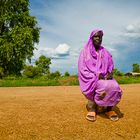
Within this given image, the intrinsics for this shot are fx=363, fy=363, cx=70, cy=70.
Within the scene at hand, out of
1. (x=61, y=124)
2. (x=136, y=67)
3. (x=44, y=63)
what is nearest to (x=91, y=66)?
(x=61, y=124)

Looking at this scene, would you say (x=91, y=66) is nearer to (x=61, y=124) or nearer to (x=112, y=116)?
(x=112, y=116)

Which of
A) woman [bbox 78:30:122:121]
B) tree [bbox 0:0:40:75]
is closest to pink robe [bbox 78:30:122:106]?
woman [bbox 78:30:122:121]

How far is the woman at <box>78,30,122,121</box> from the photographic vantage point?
26.7 ft

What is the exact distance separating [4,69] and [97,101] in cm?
2960

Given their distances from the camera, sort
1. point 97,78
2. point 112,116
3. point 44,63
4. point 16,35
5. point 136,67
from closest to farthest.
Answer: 1. point 97,78
2. point 112,116
3. point 16,35
4. point 44,63
5. point 136,67

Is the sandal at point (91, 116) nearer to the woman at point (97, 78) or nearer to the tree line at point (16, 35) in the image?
the woman at point (97, 78)

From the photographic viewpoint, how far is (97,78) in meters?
8.23

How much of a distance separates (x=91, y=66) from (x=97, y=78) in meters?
0.35

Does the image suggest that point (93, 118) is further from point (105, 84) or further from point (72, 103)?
point (72, 103)

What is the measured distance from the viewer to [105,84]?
26.5 feet

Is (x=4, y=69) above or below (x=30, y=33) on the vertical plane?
below

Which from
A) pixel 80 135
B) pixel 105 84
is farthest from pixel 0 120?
pixel 105 84

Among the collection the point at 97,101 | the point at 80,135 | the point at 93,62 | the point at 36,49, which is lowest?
the point at 80,135

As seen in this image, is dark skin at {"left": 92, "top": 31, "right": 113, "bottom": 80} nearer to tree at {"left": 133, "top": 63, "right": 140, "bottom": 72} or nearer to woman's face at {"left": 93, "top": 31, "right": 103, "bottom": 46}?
woman's face at {"left": 93, "top": 31, "right": 103, "bottom": 46}
